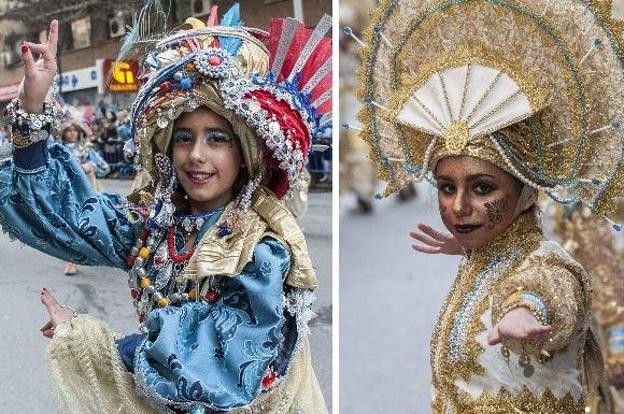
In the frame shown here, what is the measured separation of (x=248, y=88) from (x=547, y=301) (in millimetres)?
761

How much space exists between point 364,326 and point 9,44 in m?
2.38

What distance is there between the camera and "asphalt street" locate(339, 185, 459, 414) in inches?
152

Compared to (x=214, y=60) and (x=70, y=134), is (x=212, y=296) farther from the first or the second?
(x=70, y=134)

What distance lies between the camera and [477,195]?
5.42 ft

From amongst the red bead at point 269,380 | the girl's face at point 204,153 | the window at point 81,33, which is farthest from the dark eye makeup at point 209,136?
the window at point 81,33

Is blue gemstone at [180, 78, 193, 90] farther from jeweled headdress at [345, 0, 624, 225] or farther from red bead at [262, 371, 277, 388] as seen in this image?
red bead at [262, 371, 277, 388]

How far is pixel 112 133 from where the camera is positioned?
3.89 metres

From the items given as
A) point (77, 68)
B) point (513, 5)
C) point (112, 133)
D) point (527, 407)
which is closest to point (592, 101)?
point (513, 5)

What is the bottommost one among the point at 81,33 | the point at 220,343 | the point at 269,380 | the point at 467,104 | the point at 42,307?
the point at 42,307

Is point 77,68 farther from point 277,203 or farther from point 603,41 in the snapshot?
point 603,41

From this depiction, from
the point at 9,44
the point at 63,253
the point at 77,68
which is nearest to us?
the point at 63,253

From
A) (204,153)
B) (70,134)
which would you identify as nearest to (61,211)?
(204,153)

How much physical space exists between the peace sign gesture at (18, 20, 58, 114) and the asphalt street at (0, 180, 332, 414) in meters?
1.05

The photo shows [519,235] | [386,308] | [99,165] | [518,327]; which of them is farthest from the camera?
[386,308]
